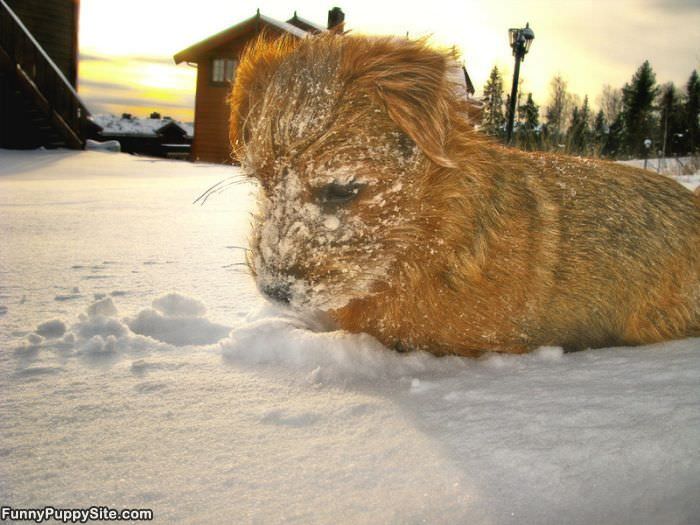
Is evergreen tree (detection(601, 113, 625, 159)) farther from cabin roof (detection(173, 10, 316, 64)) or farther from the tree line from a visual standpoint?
cabin roof (detection(173, 10, 316, 64))

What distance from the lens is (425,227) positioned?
7.13 ft

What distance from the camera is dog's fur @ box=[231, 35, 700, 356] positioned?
206 centimetres

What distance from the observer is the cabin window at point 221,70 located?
24359 millimetres

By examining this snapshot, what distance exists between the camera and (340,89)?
2164 mm

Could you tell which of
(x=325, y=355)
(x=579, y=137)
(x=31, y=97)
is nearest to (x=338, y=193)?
(x=325, y=355)

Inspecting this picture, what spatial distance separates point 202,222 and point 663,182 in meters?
4.29

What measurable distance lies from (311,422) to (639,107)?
7539cm

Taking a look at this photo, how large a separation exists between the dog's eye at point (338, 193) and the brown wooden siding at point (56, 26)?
2276 centimetres

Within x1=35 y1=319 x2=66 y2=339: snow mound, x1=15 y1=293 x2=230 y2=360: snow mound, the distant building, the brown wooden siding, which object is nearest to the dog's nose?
x1=15 y1=293 x2=230 y2=360: snow mound

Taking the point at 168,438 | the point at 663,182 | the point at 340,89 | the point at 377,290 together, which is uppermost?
the point at 340,89

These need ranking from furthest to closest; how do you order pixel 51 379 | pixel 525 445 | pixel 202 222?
pixel 202 222 → pixel 51 379 → pixel 525 445

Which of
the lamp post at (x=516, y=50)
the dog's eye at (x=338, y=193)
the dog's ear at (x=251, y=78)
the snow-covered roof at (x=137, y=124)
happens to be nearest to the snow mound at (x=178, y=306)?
the dog's ear at (x=251, y=78)

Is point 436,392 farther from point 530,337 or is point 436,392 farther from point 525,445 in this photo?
point 530,337

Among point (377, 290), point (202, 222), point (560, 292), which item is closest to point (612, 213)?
point (560, 292)
